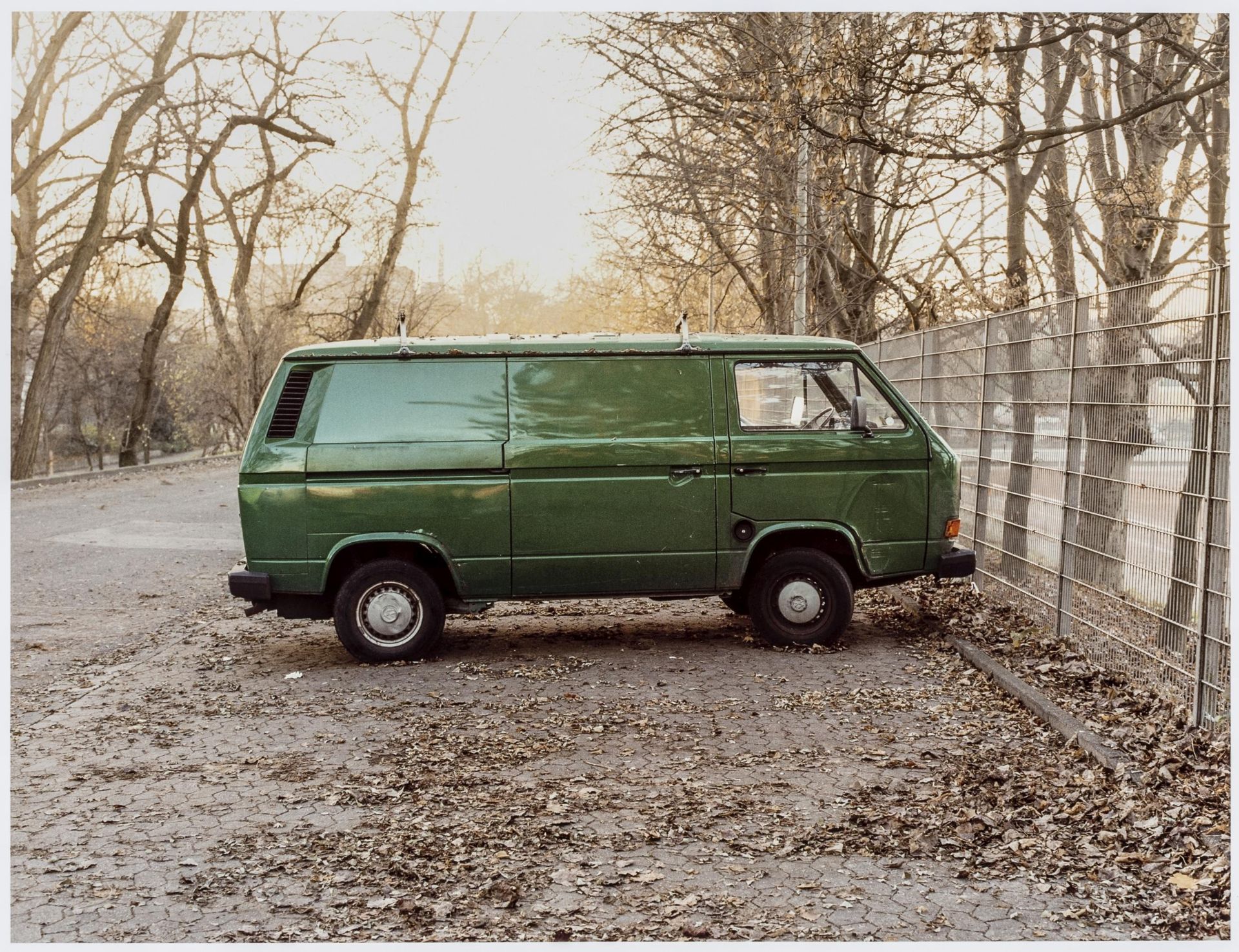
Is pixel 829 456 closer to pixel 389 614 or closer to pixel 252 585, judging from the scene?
pixel 389 614

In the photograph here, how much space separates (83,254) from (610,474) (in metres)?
22.5

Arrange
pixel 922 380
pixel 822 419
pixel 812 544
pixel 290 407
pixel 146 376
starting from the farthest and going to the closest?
1. pixel 146 376
2. pixel 922 380
3. pixel 812 544
4. pixel 822 419
5. pixel 290 407

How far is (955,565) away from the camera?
9.19 meters

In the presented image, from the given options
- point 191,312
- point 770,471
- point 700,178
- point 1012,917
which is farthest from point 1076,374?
point 191,312

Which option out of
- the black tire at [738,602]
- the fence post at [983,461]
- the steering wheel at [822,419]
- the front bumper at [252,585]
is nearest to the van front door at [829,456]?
the steering wheel at [822,419]

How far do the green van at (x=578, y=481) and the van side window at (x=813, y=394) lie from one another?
1 centimetres

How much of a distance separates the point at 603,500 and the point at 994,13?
4943 millimetres

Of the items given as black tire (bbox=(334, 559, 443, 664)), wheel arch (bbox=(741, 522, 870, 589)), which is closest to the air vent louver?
black tire (bbox=(334, 559, 443, 664))

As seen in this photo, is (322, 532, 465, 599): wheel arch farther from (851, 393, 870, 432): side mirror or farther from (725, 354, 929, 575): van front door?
(851, 393, 870, 432): side mirror

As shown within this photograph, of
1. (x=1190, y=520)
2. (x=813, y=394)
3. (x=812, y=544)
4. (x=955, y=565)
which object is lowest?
(x=955, y=565)

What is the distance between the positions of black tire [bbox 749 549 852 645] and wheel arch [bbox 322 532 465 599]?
6.89ft

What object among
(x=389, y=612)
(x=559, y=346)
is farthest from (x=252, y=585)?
(x=559, y=346)

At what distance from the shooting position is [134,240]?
33656 mm

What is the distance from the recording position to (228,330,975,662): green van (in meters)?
8.70
